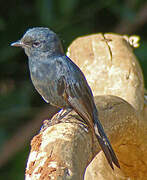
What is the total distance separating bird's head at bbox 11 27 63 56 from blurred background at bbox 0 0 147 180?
84.7 inches

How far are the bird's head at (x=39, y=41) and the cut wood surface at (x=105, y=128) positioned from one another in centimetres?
43

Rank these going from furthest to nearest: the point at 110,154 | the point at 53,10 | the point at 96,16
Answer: the point at 96,16 → the point at 53,10 → the point at 110,154

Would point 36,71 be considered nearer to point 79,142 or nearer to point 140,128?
point 79,142

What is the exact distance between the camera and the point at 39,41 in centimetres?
264

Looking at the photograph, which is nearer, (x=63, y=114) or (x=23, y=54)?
(x=63, y=114)

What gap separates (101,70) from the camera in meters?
3.19

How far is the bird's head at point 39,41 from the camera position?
2.61 metres

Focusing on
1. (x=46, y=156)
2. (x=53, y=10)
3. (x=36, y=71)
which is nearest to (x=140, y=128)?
(x=36, y=71)

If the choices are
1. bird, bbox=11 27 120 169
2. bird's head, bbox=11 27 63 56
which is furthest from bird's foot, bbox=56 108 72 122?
bird's head, bbox=11 27 63 56

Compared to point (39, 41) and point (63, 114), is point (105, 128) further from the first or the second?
point (39, 41)

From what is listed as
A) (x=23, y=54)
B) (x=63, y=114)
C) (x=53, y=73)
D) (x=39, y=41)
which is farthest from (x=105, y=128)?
(x=23, y=54)

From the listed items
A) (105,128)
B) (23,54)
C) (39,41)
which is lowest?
(23,54)

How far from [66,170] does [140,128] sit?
1142 millimetres

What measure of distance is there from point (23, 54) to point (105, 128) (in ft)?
9.27
